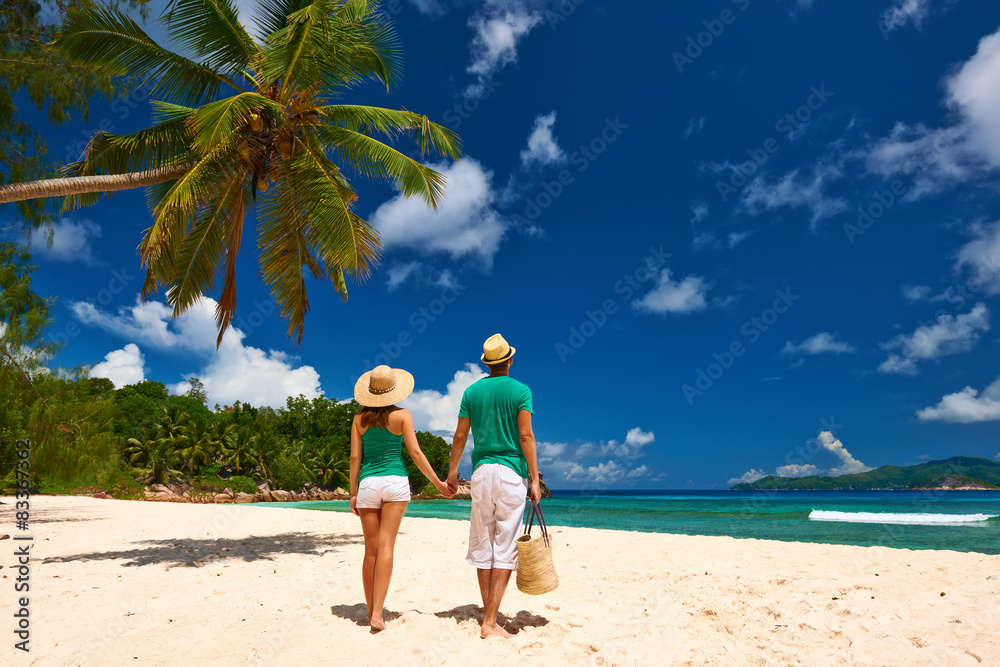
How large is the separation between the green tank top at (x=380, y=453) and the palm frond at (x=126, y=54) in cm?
734

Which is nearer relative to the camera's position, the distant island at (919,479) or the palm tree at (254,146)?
the palm tree at (254,146)

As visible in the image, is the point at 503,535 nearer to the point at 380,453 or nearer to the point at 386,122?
the point at 380,453

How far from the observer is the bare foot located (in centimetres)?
354

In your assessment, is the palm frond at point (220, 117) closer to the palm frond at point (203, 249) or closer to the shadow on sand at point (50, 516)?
the palm frond at point (203, 249)

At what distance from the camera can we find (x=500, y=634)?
11.6ft

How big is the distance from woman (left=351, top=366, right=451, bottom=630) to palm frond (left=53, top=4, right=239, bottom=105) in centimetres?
710

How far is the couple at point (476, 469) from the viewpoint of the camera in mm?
3625

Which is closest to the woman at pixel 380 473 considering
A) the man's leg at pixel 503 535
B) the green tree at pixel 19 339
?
the man's leg at pixel 503 535

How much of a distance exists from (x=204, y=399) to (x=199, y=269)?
1804 inches

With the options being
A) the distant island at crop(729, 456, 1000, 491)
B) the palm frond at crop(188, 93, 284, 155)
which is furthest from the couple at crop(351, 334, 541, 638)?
the distant island at crop(729, 456, 1000, 491)

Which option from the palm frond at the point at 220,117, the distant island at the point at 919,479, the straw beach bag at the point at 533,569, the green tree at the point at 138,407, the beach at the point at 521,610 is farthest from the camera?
the distant island at the point at 919,479

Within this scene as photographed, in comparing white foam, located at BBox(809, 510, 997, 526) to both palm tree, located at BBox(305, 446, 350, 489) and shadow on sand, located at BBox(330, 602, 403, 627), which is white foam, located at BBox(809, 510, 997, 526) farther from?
palm tree, located at BBox(305, 446, 350, 489)

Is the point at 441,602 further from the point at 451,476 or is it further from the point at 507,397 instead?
the point at 507,397

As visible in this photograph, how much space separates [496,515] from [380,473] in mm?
948
